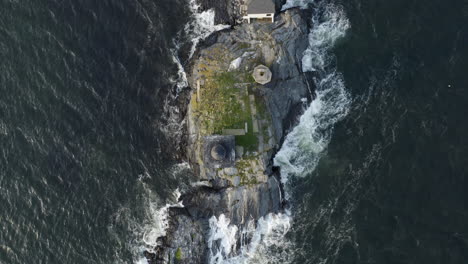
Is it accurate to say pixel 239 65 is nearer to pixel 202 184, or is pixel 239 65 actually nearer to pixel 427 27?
pixel 202 184

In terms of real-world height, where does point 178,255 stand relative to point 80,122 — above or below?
below

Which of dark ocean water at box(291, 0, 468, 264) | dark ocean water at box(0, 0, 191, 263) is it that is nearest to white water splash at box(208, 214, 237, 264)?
dark ocean water at box(291, 0, 468, 264)

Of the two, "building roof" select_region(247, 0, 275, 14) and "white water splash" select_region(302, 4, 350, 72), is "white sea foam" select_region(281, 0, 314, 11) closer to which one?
"white water splash" select_region(302, 4, 350, 72)

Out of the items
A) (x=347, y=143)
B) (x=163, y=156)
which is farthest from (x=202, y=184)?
(x=347, y=143)

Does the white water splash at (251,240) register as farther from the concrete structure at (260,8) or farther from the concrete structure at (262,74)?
the concrete structure at (260,8)

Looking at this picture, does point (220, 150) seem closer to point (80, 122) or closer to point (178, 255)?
point (178, 255)

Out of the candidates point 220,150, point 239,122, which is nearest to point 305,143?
point 239,122
